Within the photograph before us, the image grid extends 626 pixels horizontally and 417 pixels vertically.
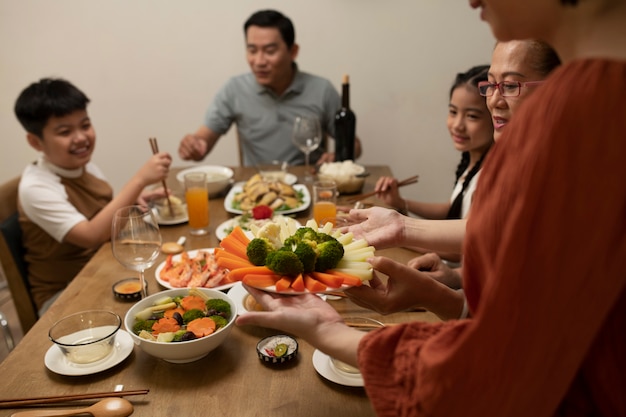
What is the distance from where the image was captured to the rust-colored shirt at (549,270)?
1.83ft

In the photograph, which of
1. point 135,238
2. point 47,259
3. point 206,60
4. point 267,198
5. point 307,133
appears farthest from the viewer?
point 206,60

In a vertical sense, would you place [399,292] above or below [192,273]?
above

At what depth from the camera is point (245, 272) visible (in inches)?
41.1

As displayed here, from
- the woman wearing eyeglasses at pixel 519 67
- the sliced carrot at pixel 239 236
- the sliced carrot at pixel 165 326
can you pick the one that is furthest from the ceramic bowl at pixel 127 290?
the woman wearing eyeglasses at pixel 519 67

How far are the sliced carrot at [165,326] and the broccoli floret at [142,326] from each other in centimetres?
1

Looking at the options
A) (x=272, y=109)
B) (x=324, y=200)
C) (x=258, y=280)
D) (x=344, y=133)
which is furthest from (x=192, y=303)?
(x=272, y=109)

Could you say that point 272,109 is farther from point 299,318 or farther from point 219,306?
point 299,318

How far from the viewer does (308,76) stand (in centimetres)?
326

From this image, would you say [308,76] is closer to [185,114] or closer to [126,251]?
[185,114]

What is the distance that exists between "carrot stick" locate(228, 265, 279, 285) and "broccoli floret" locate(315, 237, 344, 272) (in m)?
0.10

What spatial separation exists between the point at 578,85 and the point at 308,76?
2801 mm

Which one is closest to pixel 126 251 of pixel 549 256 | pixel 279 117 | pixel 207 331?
pixel 207 331

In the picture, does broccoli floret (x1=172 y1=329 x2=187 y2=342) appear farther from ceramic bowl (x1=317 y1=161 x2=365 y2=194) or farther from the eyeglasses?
ceramic bowl (x1=317 y1=161 x2=365 y2=194)

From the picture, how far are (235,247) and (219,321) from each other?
0.54 feet
